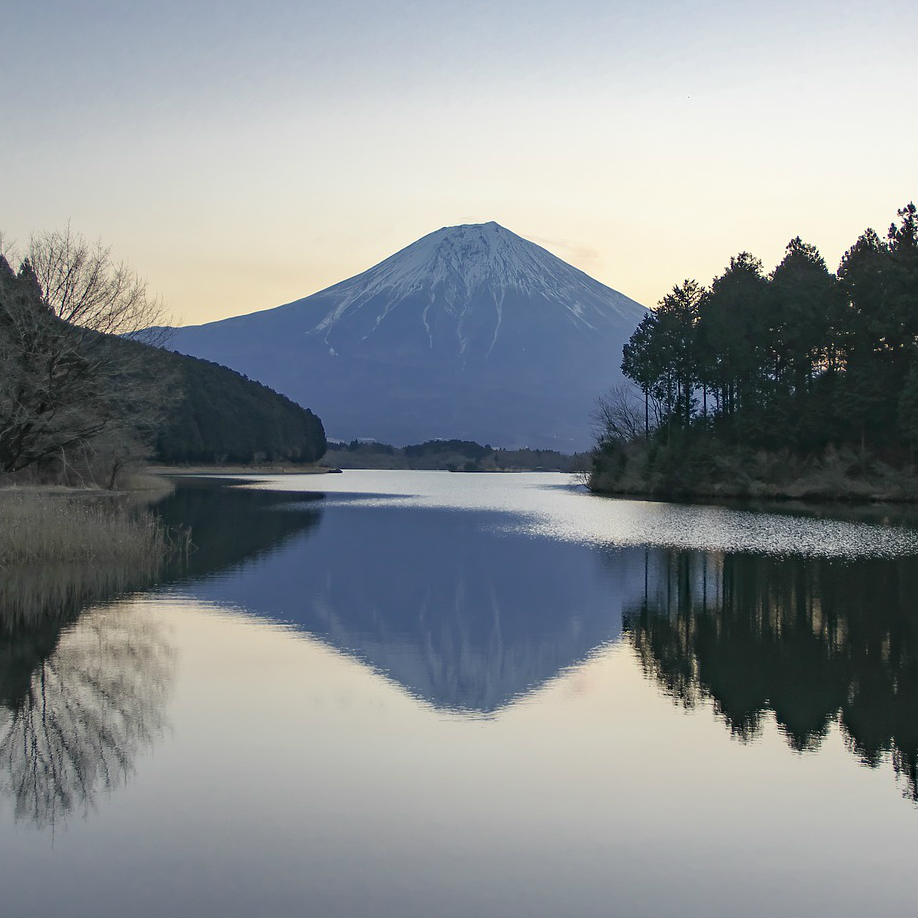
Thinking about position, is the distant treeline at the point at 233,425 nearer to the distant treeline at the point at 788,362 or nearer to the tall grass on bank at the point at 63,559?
the distant treeline at the point at 788,362

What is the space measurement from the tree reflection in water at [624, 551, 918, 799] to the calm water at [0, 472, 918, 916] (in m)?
0.06

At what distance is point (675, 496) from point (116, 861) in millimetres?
63502

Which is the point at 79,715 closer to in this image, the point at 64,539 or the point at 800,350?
the point at 64,539

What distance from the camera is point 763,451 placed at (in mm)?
61000

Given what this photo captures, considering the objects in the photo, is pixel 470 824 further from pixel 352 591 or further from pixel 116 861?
pixel 352 591

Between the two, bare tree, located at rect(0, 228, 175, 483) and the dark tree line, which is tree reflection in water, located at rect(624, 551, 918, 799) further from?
the dark tree line

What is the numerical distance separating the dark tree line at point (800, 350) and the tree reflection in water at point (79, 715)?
45.4 metres

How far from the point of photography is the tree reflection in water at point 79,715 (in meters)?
7.48

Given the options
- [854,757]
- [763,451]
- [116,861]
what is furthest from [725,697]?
[763,451]

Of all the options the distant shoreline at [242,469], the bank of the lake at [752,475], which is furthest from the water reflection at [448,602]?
the distant shoreline at [242,469]

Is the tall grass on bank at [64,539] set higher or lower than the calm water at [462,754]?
higher

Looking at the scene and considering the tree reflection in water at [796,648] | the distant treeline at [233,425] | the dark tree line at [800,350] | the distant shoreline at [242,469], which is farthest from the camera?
the distant treeline at [233,425]

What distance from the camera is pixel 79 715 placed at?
9469mm

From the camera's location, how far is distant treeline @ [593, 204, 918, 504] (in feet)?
181
